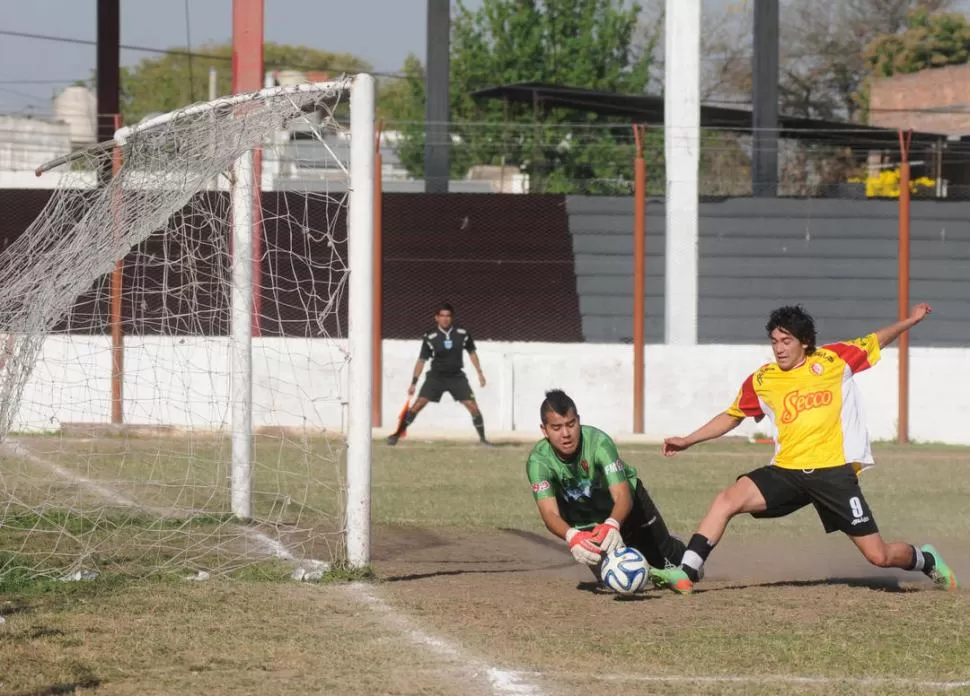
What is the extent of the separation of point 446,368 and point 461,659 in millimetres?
11764

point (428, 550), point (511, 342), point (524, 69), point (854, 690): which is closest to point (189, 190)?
point (428, 550)

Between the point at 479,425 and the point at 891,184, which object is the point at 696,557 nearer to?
the point at 479,425

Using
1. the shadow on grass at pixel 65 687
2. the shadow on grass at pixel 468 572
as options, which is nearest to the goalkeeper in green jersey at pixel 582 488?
the shadow on grass at pixel 468 572

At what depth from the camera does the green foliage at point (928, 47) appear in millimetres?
58188

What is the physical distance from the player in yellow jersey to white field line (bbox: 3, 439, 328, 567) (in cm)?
234

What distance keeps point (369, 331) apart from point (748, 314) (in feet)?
45.3

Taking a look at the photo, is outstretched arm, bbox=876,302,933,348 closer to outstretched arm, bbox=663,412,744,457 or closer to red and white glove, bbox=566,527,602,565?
outstretched arm, bbox=663,412,744,457

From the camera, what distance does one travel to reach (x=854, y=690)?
18.9ft

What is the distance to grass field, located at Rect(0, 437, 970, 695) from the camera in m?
5.95

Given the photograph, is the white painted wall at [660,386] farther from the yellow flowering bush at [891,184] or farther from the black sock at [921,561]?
the black sock at [921,561]

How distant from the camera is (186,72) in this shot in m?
82.3

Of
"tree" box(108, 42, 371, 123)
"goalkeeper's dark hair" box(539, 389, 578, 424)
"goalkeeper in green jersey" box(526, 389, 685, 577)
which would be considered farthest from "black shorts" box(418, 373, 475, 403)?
"tree" box(108, 42, 371, 123)

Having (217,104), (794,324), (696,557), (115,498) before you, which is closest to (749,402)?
(794,324)

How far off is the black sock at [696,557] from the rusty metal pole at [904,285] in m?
12.0
